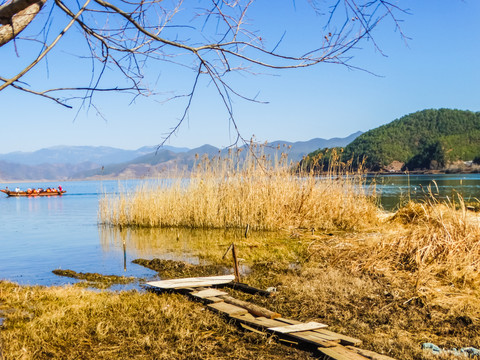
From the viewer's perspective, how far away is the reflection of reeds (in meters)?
12.3

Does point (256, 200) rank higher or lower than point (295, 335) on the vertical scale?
higher

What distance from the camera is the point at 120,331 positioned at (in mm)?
4250

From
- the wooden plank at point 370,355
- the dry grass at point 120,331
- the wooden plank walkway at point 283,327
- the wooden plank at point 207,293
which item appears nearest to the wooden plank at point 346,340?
→ the wooden plank walkway at point 283,327

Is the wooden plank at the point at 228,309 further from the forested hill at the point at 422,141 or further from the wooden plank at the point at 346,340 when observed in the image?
the forested hill at the point at 422,141

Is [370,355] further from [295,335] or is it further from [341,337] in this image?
[295,335]

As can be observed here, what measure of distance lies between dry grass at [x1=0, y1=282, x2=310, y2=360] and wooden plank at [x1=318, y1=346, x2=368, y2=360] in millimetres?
213

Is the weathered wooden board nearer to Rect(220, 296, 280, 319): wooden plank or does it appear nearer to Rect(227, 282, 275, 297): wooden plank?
Rect(227, 282, 275, 297): wooden plank

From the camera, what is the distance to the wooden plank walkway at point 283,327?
3574 millimetres

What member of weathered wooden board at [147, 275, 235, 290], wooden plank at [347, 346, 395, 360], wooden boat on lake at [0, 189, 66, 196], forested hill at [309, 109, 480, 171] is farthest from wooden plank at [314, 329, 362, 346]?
forested hill at [309, 109, 480, 171]

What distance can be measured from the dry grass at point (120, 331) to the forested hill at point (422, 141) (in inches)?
3118

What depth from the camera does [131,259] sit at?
909cm

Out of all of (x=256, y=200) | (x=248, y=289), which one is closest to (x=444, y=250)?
(x=248, y=289)

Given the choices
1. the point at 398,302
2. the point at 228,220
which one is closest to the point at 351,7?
the point at 398,302

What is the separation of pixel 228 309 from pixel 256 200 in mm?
7716
